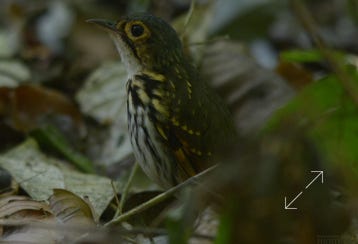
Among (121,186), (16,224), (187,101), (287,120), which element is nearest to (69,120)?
(121,186)

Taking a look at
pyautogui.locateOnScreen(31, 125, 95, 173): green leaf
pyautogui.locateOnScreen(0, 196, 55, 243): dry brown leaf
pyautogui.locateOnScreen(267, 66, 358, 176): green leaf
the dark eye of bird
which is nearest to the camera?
pyautogui.locateOnScreen(0, 196, 55, 243): dry brown leaf

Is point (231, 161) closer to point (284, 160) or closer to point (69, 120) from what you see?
point (284, 160)

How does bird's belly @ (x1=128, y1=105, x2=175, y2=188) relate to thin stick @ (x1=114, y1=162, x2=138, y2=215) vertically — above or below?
above

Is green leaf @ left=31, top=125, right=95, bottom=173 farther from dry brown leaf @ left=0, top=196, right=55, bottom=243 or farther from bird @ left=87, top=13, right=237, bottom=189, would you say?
dry brown leaf @ left=0, top=196, right=55, bottom=243

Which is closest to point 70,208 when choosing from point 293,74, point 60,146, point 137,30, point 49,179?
point 49,179

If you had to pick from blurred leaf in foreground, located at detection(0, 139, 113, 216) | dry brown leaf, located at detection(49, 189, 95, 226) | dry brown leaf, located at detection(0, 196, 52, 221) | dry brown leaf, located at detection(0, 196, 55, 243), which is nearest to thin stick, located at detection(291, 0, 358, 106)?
dry brown leaf, located at detection(0, 196, 55, 243)

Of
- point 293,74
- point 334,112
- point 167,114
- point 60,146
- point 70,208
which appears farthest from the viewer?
point 293,74

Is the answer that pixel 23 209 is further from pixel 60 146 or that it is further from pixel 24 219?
pixel 60 146
